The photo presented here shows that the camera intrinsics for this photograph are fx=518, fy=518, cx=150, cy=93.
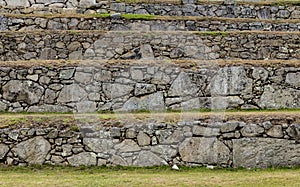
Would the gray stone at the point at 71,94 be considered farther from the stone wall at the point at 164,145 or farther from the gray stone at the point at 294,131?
the gray stone at the point at 294,131

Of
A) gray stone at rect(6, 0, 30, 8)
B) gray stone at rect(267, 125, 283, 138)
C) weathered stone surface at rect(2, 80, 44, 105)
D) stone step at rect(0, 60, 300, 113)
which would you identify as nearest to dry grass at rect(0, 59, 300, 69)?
stone step at rect(0, 60, 300, 113)

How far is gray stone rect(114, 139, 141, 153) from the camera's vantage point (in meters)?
7.98

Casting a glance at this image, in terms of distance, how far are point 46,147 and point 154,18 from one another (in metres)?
6.13

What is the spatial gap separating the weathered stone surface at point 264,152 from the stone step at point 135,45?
157 inches

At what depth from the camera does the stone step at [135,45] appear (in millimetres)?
11336

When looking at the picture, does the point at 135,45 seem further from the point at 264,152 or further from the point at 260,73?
the point at 264,152

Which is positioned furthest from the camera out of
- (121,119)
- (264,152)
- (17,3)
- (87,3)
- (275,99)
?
(87,3)

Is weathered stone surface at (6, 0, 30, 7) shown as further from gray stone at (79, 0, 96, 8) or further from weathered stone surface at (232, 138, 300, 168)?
weathered stone surface at (232, 138, 300, 168)

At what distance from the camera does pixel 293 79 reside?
9867 mm

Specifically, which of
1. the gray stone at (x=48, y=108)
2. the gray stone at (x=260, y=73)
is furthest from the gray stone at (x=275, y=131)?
the gray stone at (x=48, y=108)

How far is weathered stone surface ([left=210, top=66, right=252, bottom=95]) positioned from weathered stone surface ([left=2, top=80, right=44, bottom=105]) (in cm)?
325

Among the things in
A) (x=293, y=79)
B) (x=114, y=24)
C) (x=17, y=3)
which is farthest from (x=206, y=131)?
(x=17, y=3)

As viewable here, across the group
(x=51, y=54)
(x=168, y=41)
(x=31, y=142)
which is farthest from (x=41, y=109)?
(x=168, y=41)

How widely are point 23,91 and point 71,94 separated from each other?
2.92ft
